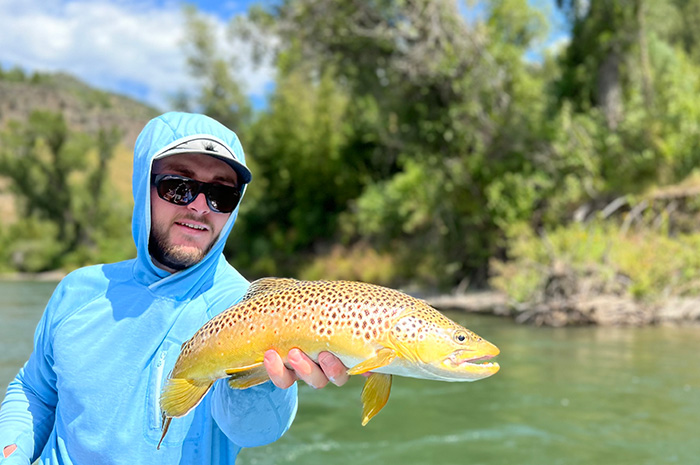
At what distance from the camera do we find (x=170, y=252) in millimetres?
2391

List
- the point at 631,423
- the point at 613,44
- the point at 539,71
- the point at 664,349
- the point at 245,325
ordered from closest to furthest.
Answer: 1. the point at 245,325
2. the point at 631,423
3. the point at 664,349
4. the point at 613,44
5. the point at 539,71

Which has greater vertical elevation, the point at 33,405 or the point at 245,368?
the point at 245,368

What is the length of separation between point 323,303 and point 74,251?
170ft

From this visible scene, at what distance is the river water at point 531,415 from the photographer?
702cm

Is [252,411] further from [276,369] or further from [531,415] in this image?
[531,415]

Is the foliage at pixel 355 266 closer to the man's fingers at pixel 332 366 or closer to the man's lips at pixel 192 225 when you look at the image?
the man's lips at pixel 192 225

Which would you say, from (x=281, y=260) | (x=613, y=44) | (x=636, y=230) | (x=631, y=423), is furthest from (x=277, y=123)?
(x=631, y=423)

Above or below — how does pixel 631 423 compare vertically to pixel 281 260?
above

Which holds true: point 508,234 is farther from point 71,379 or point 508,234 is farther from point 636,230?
point 71,379

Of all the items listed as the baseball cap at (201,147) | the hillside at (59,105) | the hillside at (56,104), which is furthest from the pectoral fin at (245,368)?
the hillside at (59,105)

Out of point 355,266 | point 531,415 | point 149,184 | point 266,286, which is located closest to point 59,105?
point 355,266

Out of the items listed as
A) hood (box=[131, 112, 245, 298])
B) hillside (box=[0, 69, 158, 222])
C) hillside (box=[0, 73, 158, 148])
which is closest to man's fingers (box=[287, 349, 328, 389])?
hood (box=[131, 112, 245, 298])

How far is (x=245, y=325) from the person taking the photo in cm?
202

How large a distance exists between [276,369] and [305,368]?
9 centimetres
